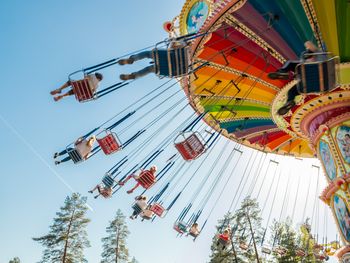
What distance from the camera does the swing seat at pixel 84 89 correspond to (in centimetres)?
692

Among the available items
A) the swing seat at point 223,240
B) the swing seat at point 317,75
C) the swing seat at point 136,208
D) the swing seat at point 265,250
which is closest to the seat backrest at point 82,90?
the swing seat at point 317,75

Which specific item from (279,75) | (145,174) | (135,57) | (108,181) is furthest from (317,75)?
(108,181)

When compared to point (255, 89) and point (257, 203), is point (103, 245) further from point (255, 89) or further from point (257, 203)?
point (255, 89)

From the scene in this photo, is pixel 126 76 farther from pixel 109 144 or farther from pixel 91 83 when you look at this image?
pixel 109 144

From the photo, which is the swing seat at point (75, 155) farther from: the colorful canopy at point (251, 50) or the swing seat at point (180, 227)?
the swing seat at point (180, 227)

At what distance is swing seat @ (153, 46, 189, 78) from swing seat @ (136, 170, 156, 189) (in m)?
4.54

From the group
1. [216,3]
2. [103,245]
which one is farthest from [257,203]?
[216,3]

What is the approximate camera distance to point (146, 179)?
993 centimetres

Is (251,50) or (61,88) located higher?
(251,50)

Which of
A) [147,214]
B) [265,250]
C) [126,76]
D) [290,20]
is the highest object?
[290,20]

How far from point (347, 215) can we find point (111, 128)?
610cm

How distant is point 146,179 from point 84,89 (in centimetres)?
380

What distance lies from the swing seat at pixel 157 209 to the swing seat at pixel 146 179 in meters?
0.83

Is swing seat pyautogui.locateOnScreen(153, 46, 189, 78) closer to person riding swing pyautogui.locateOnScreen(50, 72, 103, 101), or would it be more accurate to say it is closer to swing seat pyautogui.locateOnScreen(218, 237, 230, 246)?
person riding swing pyautogui.locateOnScreen(50, 72, 103, 101)
